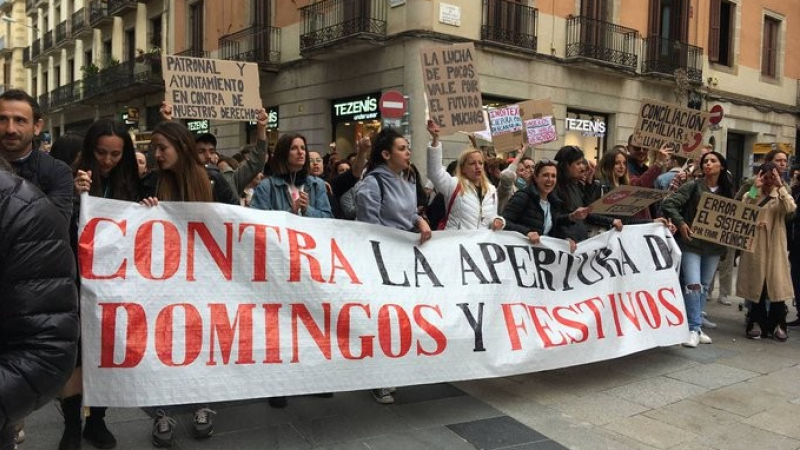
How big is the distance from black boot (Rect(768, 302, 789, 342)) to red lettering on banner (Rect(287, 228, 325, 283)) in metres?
4.88

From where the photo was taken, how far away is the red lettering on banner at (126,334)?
3248 mm

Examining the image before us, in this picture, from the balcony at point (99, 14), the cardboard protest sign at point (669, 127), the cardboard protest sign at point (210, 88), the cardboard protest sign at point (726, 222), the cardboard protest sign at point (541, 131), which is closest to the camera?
the cardboard protest sign at point (210, 88)

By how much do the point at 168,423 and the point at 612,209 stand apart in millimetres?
3660

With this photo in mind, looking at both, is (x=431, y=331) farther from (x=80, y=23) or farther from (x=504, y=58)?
(x=80, y=23)

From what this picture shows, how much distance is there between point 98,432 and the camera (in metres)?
3.46

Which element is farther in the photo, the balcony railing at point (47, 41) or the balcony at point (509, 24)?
the balcony railing at point (47, 41)

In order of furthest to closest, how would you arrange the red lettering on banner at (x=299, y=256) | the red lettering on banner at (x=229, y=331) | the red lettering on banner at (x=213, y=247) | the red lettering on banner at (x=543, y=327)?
the red lettering on banner at (x=543, y=327), the red lettering on banner at (x=299, y=256), the red lettering on banner at (x=213, y=247), the red lettering on banner at (x=229, y=331)

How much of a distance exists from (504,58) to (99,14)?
21.4m

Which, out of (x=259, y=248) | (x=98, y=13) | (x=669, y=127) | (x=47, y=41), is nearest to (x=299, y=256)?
(x=259, y=248)

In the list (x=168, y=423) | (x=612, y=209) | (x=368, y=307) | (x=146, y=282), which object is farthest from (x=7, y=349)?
(x=612, y=209)

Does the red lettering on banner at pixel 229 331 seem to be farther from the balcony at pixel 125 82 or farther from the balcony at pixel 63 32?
the balcony at pixel 63 32

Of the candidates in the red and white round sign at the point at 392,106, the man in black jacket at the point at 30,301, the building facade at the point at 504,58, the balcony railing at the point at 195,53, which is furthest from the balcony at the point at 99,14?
the man in black jacket at the point at 30,301

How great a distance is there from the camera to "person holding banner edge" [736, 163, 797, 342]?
6.07 m

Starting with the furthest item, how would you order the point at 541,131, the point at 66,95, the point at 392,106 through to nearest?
the point at 66,95, the point at 392,106, the point at 541,131
